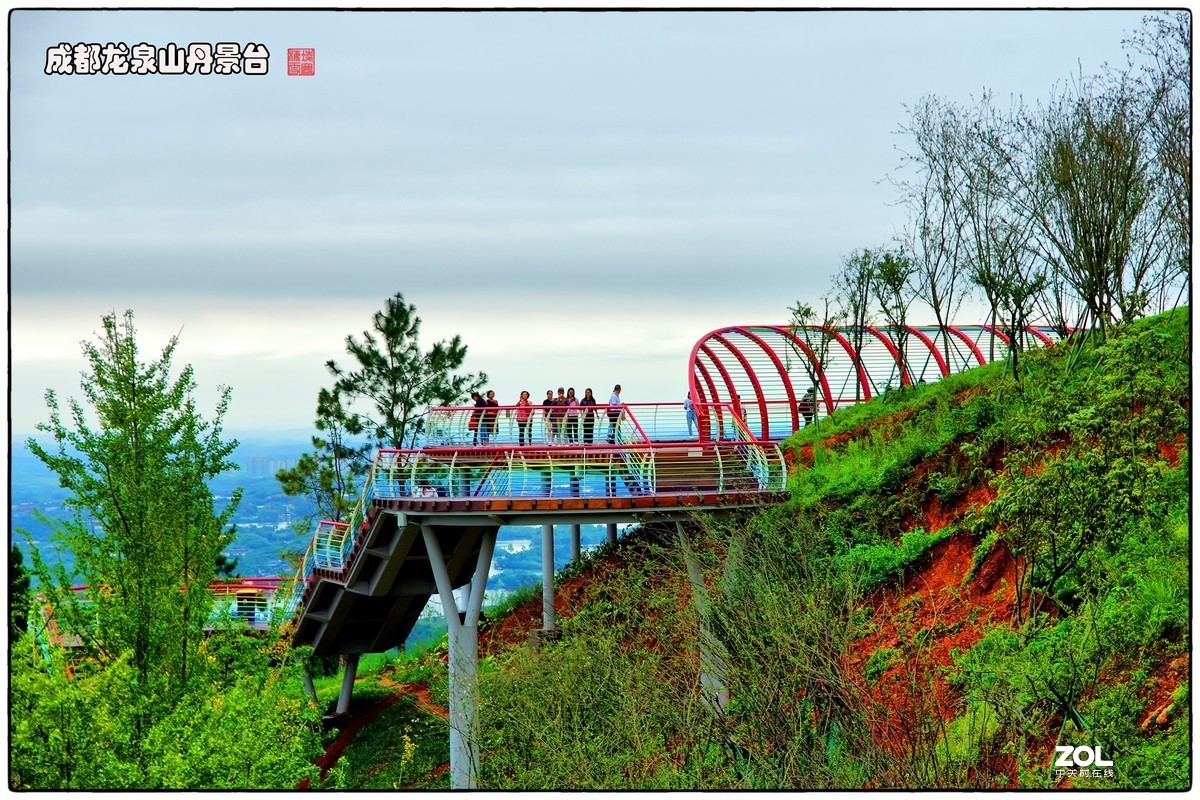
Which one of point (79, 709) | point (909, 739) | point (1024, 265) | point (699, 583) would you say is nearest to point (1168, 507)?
point (909, 739)

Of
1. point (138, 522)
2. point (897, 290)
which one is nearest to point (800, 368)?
point (897, 290)

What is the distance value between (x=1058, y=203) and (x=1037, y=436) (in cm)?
651

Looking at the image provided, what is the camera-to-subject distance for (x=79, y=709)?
42.8 ft

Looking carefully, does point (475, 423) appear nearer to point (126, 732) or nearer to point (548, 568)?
point (548, 568)

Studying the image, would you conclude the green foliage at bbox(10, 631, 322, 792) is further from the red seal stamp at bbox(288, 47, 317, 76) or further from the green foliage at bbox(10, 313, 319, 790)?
the red seal stamp at bbox(288, 47, 317, 76)

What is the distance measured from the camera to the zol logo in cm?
1275

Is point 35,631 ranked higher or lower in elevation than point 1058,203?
lower

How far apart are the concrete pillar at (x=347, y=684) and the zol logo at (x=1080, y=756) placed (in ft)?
55.2

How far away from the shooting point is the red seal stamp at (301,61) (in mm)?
14227

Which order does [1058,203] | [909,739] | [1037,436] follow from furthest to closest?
1. [1058,203]
2. [1037,436]
3. [909,739]

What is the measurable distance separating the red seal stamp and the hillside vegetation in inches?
303

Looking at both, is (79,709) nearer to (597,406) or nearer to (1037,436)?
(597,406)

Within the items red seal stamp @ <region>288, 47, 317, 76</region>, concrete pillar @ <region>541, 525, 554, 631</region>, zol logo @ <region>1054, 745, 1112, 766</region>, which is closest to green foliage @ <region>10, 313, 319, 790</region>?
red seal stamp @ <region>288, 47, 317, 76</region>

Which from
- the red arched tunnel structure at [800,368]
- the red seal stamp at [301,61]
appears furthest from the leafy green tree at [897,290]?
the red seal stamp at [301,61]
